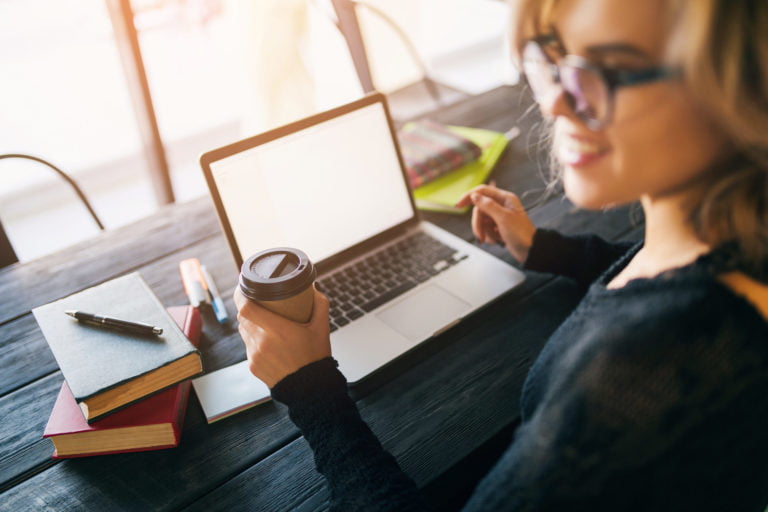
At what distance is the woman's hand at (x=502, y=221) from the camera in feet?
3.57

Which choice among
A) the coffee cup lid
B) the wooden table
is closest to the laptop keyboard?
the wooden table

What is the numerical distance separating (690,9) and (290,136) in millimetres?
738

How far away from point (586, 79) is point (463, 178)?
0.81m

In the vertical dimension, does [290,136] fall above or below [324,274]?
above

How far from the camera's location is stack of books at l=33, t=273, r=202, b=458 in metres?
0.81

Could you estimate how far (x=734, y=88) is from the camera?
1.58 ft

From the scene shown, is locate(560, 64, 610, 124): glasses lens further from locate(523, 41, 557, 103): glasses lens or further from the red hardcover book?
the red hardcover book

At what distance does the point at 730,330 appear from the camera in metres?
0.55

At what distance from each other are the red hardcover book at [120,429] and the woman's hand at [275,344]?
16 cm

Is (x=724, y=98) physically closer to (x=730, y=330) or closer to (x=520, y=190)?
(x=730, y=330)

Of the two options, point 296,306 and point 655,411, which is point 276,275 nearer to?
point 296,306

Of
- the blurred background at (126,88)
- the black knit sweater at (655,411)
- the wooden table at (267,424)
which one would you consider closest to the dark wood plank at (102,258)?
the wooden table at (267,424)

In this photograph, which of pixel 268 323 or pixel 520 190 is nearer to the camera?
pixel 268 323

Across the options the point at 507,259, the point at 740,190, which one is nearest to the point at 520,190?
the point at 507,259
